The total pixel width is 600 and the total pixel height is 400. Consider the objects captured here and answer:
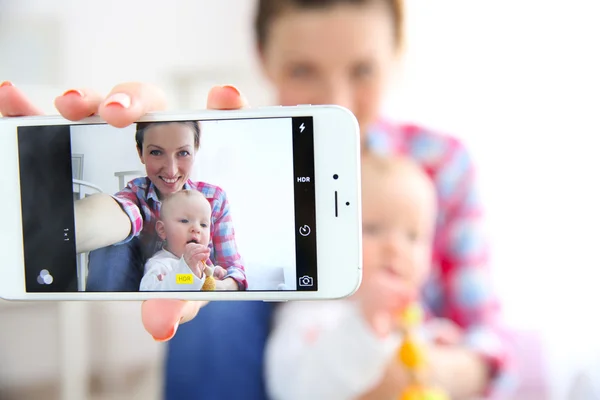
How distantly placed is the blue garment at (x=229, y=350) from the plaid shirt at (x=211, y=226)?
0.30 m

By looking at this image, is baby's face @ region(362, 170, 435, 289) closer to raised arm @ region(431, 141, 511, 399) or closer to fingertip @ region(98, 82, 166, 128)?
raised arm @ region(431, 141, 511, 399)

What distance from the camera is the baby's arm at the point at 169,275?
1.20 feet

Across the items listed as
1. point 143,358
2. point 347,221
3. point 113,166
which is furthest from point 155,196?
point 143,358

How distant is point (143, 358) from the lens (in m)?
0.73

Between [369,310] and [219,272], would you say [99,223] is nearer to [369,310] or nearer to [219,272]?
[219,272]

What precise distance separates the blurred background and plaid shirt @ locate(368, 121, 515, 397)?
21 mm

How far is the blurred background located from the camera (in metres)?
0.67

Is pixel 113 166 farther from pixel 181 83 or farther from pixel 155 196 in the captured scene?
pixel 181 83

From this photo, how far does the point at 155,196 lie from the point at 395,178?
1.16ft

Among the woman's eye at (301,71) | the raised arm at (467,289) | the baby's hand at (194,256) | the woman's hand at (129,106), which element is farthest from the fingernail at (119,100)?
the raised arm at (467,289)

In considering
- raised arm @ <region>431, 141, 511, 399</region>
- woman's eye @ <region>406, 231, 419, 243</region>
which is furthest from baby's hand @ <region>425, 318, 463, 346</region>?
woman's eye @ <region>406, 231, 419, 243</region>

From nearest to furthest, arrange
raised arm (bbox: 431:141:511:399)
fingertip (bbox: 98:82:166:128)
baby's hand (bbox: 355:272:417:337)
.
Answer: fingertip (bbox: 98:82:166:128) → baby's hand (bbox: 355:272:417:337) → raised arm (bbox: 431:141:511:399)

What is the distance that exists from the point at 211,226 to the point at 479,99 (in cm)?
45

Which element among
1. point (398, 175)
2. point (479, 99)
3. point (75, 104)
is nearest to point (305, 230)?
point (75, 104)
